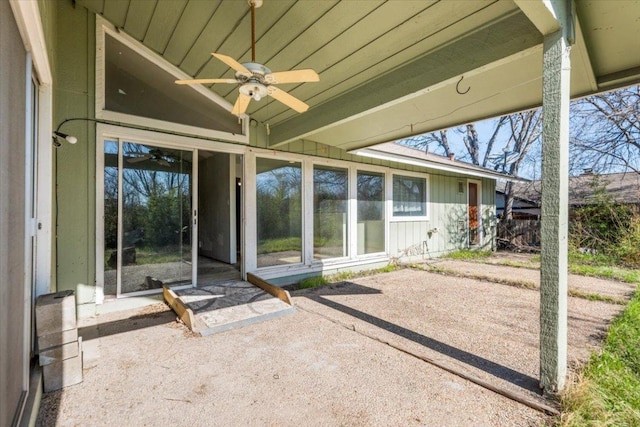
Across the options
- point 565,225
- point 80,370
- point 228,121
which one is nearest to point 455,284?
point 565,225

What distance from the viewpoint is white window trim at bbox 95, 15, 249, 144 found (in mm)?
3484

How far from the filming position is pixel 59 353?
7.02 ft

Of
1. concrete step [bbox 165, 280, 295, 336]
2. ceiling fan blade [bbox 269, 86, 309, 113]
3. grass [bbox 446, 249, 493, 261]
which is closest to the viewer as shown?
ceiling fan blade [bbox 269, 86, 309, 113]

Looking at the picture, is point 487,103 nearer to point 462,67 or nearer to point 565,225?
point 462,67

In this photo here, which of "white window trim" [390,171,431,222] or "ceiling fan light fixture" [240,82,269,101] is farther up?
"ceiling fan light fixture" [240,82,269,101]

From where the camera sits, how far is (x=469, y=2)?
2.11 m

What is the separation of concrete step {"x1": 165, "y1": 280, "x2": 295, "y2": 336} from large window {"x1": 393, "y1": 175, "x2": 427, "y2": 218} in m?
4.21

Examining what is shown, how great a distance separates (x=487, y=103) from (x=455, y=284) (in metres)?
3.14

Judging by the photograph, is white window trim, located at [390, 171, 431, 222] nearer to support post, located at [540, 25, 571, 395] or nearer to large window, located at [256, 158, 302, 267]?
large window, located at [256, 158, 302, 267]

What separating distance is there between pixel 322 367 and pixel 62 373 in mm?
1903

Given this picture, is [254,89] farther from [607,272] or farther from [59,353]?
[607,272]

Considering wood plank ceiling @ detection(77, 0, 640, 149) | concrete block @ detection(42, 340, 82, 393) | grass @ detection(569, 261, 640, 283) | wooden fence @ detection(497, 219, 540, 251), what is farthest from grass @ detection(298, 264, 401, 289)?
wooden fence @ detection(497, 219, 540, 251)

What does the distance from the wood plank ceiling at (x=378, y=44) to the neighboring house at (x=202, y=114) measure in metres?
0.01

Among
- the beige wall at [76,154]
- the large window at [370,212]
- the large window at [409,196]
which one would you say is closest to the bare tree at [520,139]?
the large window at [409,196]
